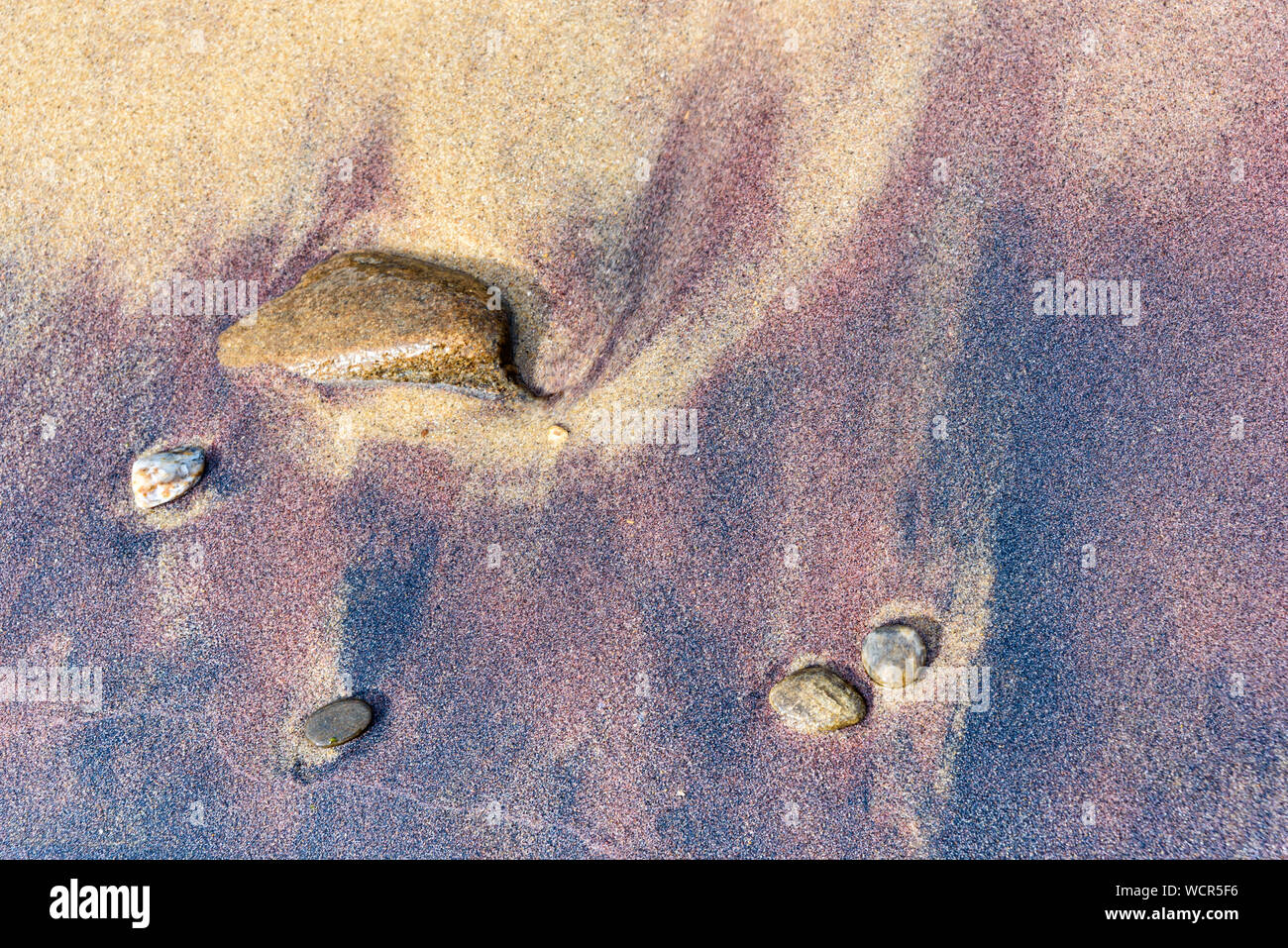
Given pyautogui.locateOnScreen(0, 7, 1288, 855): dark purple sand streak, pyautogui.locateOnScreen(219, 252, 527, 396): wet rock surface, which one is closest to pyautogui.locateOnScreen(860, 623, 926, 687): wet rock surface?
pyautogui.locateOnScreen(0, 7, 1288, 855): dark purple sand streak

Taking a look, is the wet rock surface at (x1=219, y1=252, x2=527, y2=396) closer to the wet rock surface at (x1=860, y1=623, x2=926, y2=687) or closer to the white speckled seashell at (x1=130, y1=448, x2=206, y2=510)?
the white speckled seashell at (x1=130, y1=448, x2=206, y2=510)

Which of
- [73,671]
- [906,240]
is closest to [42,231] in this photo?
[73,671]

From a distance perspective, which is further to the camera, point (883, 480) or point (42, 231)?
point (42, 231)

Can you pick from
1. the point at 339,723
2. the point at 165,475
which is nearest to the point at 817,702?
the point at 339,723

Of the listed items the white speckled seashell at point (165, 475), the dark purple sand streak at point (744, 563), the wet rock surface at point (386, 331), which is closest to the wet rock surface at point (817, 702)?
the dark purple sand streak at point (744, 563)

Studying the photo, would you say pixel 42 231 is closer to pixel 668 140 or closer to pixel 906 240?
pixel 668 140

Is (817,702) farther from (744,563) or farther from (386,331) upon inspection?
(386,331)

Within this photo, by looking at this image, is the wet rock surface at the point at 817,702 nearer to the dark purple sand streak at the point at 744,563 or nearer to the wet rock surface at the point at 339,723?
the dark purple sand streak at the point at 744,563
